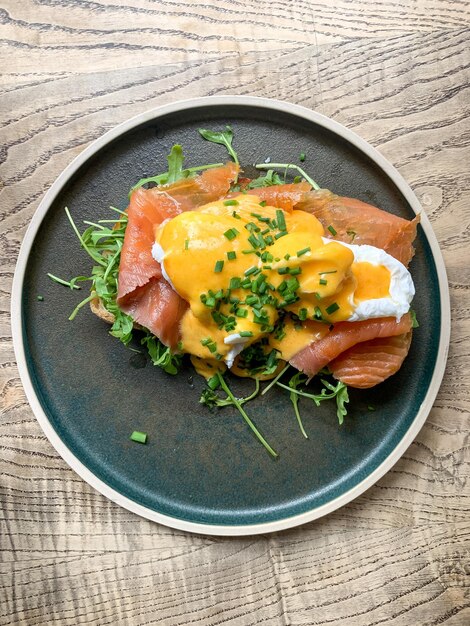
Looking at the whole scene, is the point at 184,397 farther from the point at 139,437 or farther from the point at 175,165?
the point at 175,165

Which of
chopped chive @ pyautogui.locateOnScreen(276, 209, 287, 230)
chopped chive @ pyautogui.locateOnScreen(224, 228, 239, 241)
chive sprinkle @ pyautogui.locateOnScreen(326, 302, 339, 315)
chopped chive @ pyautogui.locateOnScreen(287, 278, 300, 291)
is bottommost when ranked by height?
chive sprinkle @ pyautogui.locateOnScreen(326, 302, 339, 315)

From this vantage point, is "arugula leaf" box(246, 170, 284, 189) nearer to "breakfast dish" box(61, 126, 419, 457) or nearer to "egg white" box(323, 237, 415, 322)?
"breakfast dish" box(61, 126, 419, 457)

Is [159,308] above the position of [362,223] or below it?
below

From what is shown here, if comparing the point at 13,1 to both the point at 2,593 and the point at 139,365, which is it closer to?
the point at 139,365

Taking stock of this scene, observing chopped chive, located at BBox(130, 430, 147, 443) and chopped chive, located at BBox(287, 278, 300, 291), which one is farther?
chopped chive, located at BBox(130, 430, 147, 443)

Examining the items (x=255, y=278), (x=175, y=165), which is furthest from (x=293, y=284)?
(x=175, y=165)

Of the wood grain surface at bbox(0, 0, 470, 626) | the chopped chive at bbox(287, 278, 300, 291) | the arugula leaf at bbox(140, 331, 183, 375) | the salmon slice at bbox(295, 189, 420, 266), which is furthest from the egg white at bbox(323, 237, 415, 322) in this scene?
the arugula leaf at bbox(140, 331, 183, 375)

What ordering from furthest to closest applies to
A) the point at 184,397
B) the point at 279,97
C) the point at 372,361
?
the point at 279,97 → the point at 184,397 → the point at 372,361
